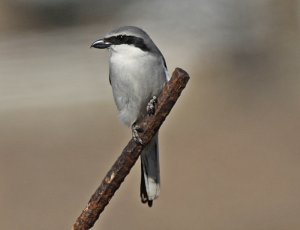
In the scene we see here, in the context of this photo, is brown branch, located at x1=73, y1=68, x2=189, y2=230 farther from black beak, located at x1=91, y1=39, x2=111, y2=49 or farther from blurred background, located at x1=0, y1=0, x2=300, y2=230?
blurred background, located at x1=0, y1=0, x2=300, y2=230

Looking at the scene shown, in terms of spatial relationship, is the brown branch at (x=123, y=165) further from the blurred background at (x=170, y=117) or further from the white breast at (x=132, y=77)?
the blurred background at (x=170, y=117)

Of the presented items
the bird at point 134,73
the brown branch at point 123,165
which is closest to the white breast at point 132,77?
the bird at point 134,73

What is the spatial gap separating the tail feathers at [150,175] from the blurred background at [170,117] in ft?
11.4

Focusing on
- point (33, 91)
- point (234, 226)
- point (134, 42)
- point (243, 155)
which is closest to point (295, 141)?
point (243, 155)

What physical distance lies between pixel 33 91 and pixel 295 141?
200 cm

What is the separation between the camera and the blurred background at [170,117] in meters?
6.07

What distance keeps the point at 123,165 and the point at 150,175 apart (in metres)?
0.75

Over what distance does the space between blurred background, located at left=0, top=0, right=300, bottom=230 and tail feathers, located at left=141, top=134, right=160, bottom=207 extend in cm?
349

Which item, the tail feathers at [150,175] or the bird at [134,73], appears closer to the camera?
the tail feathers at [150,175]

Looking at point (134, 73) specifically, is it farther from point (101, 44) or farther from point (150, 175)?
point (150, 175)

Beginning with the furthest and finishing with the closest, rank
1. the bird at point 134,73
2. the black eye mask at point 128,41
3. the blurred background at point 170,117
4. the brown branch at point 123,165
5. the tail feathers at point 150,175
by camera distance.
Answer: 1. the blurred background at point 170,117
2. the black eye mask at point 128,41
3. the bird at point 134,73
4. the tail feathers at point 150,175
5. the brown branch at point 123,165

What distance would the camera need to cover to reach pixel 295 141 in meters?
6.29

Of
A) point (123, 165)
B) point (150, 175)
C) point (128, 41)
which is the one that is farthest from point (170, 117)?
point (123, 165)

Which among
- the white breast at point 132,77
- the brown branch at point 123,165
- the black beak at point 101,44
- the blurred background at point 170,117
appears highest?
the brown branch at point 123,165
